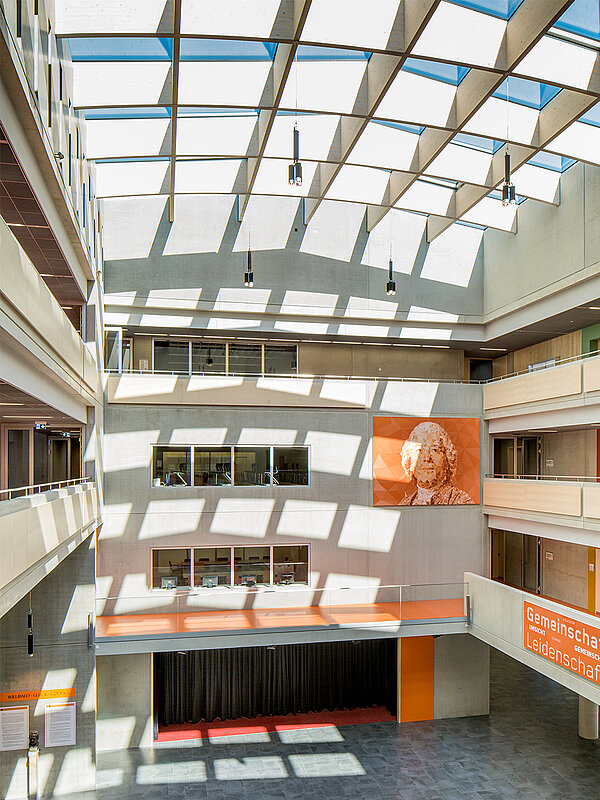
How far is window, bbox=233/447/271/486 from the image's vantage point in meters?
19.8

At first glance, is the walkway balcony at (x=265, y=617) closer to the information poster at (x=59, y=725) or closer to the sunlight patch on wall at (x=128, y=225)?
the information poster at (x=59, y=725)

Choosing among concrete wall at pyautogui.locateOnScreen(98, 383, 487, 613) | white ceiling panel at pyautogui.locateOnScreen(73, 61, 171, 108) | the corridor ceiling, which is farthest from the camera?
concrete wall at pyautogui.locateOnScreen(98, 383, 487, 613)

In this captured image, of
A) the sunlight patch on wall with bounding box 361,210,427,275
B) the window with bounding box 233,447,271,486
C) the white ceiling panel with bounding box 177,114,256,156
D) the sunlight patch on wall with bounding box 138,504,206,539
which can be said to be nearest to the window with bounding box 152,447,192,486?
the sunlight patch on wall with bounding box 138,504,206,539

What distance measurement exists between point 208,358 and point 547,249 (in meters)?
11.0

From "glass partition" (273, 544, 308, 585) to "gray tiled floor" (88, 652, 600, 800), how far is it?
13.8ft

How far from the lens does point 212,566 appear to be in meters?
19.5

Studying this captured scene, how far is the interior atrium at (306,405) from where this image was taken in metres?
12.6

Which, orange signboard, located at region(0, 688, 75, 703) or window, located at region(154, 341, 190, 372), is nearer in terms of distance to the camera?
orange signboard, located at region(0, 688, 75, 703)

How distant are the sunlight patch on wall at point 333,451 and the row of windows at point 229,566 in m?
2.40

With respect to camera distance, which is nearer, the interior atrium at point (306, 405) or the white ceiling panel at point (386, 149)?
the interior atrium at point (306, 405)

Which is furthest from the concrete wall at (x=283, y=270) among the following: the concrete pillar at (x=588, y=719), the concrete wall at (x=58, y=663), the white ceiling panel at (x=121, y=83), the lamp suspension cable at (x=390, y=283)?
the concrete pillar at (x=588, y=719)

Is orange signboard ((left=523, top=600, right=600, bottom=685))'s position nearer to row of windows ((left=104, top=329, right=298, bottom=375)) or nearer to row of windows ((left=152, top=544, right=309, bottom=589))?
row of windows ((left=152, top=544, right=309, bottom=589))

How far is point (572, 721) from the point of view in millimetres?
19625

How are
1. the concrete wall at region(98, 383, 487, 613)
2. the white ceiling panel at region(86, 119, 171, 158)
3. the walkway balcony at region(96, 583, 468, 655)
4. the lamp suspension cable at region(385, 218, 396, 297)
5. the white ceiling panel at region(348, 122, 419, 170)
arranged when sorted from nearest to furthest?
the white ceiling panel at region(86, 119, 171, 158) → the white ceiling panel at region(348, 122, 419, 170) → the walkway balcony at region(96, 583, 468, 655) → the concrete wall at region(98, 383, 487, 613) → the lamp suspension cable at region(385, 218, 396, 297)
